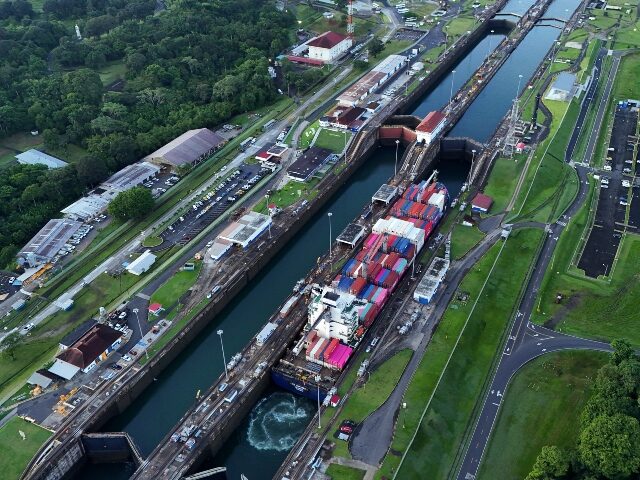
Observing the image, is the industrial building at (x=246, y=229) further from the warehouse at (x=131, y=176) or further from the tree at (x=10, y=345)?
the tree at (x=10, y=345)

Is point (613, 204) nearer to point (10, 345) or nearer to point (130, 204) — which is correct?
point (130, 204)

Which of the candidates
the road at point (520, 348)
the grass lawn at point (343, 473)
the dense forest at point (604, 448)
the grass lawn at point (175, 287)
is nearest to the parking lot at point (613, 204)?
the road at point (520, 348)

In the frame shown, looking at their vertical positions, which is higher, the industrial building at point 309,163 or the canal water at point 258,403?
the industrial building at point 309,163

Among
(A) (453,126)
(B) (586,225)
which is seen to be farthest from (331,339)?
(A) (453,126)

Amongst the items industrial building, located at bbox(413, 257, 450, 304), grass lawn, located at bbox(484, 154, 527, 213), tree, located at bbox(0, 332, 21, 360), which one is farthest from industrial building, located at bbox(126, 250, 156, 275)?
grass lawn, located at bbox(484, 154, 527, 213)

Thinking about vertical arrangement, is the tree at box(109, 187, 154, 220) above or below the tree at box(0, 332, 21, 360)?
above

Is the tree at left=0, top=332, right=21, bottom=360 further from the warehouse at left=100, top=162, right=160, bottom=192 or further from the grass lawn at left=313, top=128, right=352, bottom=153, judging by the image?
the grass lawn at left=313, top=128, right=352, bottom=153

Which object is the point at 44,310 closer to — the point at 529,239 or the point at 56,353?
the point at 56,353
